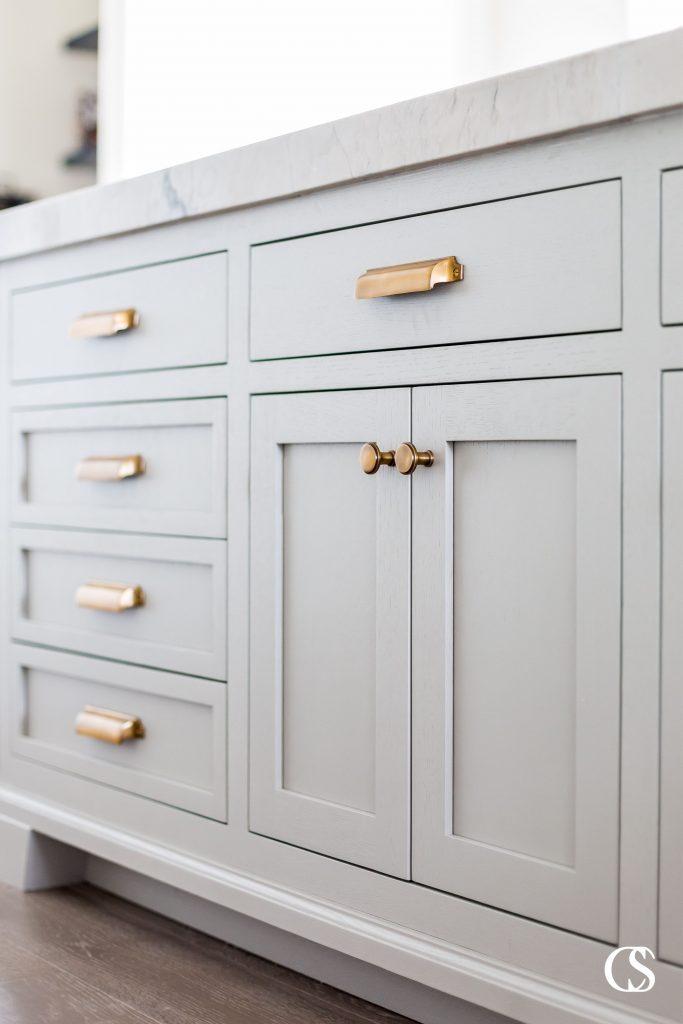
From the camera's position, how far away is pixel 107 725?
1383mm

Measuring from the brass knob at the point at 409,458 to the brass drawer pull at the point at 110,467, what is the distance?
45cm

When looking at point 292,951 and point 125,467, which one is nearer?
point 292,951

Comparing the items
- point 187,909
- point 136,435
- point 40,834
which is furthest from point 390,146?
point 40,834

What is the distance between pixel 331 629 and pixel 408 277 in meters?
0.36

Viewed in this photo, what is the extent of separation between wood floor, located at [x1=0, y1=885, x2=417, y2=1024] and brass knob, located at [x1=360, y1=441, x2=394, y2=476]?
22.1 inches

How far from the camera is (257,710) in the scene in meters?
1.19

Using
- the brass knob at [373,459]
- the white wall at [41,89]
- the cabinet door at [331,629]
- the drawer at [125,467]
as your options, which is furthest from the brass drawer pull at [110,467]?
the white wall at [41,89]

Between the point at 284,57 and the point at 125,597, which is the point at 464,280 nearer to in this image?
the point at 125,597

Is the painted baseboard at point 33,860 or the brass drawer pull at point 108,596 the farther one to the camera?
the painted baseboard at point 33,860

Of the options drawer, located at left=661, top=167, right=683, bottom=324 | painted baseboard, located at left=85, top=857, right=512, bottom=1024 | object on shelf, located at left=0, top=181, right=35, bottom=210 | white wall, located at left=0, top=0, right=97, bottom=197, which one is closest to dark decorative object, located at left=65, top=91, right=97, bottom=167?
white wall, located at left=0, top=0, right=97, bottom=197

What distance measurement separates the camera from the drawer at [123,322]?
126 cm

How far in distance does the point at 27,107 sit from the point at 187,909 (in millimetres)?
2048

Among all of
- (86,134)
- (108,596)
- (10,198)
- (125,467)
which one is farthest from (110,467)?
(86,134)

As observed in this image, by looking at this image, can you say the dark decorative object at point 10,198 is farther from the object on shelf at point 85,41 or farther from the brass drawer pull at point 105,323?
the brass drawer pull at point 105,323
